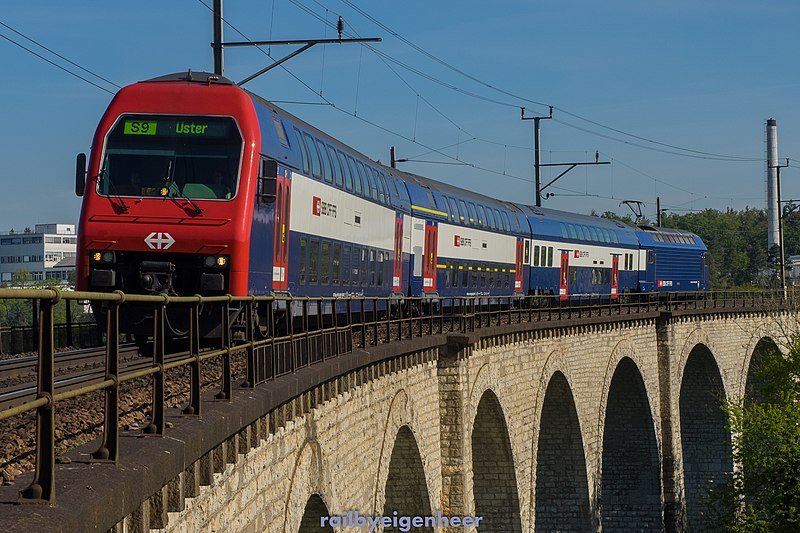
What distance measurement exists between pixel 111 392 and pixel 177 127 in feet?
34.9

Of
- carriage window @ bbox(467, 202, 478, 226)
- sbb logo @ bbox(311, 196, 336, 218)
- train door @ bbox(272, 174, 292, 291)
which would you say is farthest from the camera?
carriage window @ bbox(467, 202, 478, 226)

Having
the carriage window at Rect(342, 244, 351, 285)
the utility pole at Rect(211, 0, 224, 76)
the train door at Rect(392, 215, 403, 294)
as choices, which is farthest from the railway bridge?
the utility pole at Rect(211, 0, 224, 76)

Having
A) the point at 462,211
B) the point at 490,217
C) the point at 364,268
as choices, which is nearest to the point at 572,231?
the point at 490,217

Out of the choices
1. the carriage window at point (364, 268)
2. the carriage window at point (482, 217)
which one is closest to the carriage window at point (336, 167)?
the carriage window at point (364, 268)

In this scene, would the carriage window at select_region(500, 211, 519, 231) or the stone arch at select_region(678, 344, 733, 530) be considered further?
the stone arch at select_region(678, 344, 733, 530)

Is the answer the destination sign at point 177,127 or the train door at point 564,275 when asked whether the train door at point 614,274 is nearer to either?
the train door at point 564,275

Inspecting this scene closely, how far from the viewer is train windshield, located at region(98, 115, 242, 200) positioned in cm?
1564

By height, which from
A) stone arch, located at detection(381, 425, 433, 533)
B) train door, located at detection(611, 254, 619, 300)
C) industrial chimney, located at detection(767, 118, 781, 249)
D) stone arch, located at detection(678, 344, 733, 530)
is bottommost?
stone arch, located at detection(678, 344, 733, 530)

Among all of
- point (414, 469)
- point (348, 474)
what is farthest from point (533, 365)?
point (348, 474)

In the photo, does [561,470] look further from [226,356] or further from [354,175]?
[226,356]

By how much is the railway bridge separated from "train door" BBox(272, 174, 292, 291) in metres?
1.44

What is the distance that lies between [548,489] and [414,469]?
1769cm

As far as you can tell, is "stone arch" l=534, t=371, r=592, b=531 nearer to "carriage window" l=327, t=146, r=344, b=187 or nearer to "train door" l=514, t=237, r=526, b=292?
Result: "train door" l=514, t=237, r=526, b=292

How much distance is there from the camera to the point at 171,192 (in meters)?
15.6
